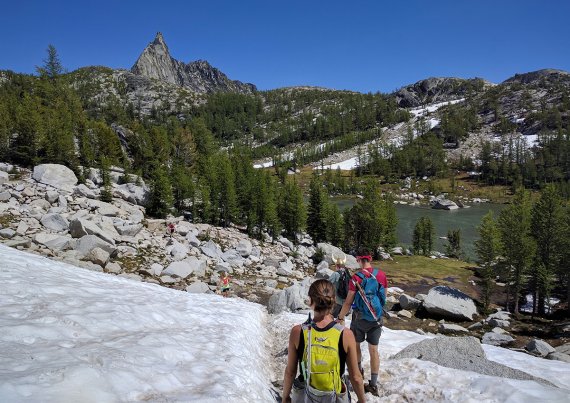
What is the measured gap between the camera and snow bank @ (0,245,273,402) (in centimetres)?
536

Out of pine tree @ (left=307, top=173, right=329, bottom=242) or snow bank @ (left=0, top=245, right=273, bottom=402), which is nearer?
snow bank @ (left=0, top=245, right=273, bottom=402)

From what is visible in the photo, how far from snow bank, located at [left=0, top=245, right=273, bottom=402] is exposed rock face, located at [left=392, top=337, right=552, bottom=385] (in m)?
4.62

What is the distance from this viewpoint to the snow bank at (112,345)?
5.36m

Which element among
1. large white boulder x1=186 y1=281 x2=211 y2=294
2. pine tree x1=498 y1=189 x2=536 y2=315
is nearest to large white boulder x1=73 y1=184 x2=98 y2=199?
large white boulder x1=186 y1=281 x2=211 y2=294

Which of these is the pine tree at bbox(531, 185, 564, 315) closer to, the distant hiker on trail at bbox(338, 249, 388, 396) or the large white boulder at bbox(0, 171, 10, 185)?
the distant hiker on trail at bbox(338, 249, 388, 396)

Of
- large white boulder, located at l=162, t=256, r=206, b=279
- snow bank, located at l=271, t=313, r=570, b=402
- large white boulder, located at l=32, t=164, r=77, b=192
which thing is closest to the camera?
snow bank, located at l=271, t=313, r=570, b=402

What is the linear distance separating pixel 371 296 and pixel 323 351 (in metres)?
3.53

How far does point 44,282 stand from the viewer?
10.5 metres

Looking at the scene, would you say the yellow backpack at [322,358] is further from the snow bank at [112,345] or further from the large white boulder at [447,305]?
the large white boulder at [447,305]

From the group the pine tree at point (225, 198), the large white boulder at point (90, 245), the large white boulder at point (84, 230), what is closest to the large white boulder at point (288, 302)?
the large white boulder at point (90, 245)

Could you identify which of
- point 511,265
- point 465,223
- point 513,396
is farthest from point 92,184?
point 465,223

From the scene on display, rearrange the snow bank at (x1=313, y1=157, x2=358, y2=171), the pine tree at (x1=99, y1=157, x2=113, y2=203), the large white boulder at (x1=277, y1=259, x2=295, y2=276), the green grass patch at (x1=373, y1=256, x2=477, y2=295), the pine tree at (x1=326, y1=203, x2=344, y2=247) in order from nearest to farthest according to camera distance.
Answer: the large white boulder at (x1=277, y1=259, x2=295, y2=276) < the pine tree at (x1=99, y1=157, x2=113, y2=203) < the green grass patch at (x1=373, y1=256, x2=477, y2=295) < the pine tree at (x1=326, y1=203, x2=344, y2=247) < the snow bank at (x1=313, y1=157, x2=358, y2=171)

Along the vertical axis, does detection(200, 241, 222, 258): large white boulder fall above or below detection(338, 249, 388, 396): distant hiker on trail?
below

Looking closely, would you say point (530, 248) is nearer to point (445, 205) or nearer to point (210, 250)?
point (210, 250)
